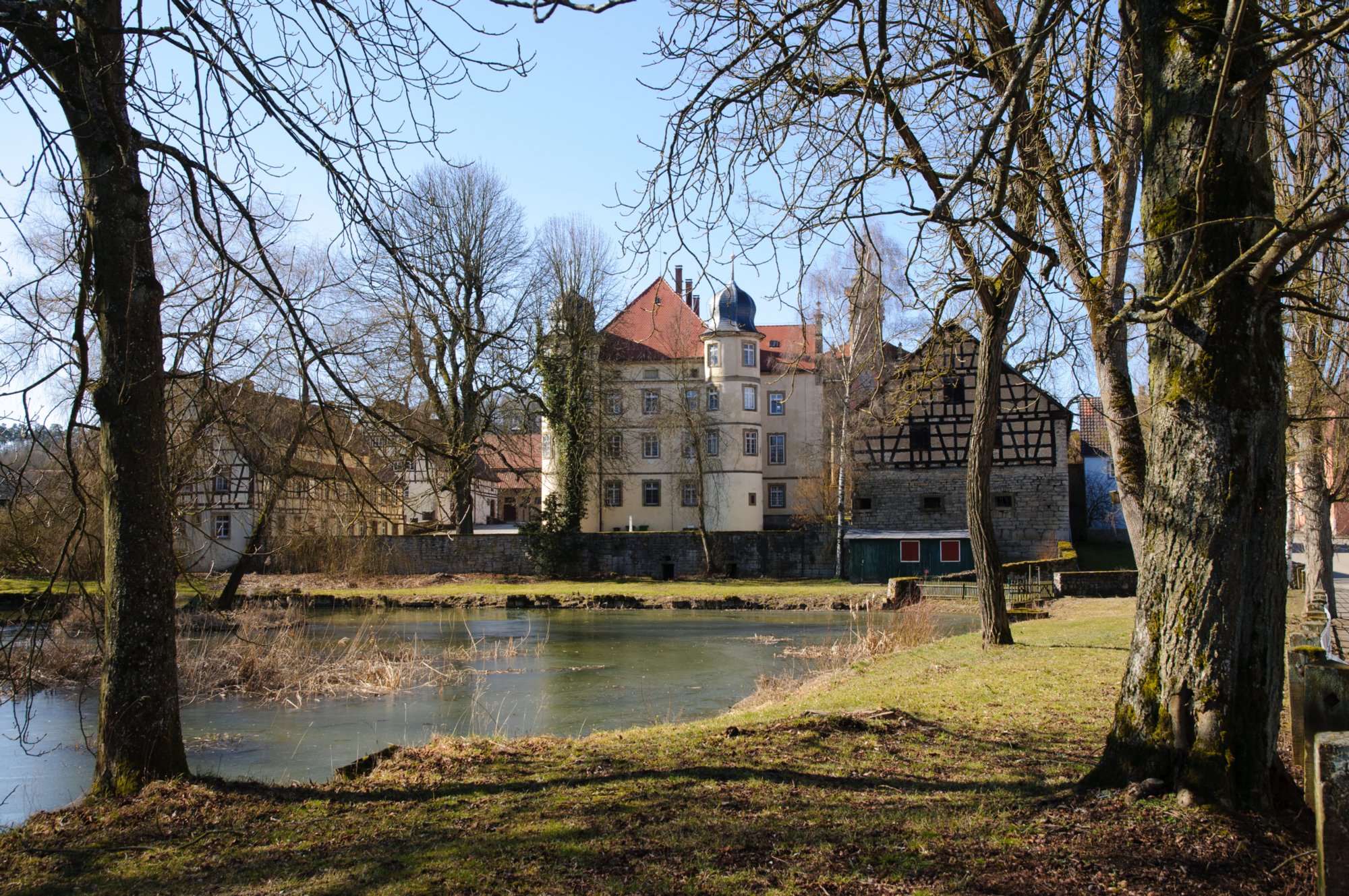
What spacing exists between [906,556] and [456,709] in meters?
23.6

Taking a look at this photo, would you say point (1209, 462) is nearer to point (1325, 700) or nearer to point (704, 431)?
point (1325, 700)

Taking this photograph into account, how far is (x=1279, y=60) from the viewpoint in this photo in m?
4.13

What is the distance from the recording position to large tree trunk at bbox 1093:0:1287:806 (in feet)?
14.1

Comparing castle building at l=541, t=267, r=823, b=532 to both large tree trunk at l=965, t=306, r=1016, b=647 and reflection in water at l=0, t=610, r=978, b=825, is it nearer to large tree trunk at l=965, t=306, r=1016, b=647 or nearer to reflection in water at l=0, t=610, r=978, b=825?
reflection in water at l=0, t=610, r=978, b=825

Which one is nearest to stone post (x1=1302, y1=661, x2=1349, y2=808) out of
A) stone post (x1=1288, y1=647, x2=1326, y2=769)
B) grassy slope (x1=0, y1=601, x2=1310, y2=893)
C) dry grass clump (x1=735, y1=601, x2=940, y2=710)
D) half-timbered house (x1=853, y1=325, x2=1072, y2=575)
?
stone post (x1=1288, y1=647, x2=1326, y2=769)

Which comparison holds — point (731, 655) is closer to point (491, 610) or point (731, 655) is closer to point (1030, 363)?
point (1030, 363)

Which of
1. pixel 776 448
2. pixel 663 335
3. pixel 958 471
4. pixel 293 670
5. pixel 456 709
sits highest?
pixel 663 335

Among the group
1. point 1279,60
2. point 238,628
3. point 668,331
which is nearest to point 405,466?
point 1279,60

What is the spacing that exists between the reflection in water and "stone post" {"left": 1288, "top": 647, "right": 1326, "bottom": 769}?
6379 mm

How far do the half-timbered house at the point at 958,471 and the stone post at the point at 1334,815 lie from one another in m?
30.9

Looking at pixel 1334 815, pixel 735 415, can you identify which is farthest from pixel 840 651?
pixel 735 415

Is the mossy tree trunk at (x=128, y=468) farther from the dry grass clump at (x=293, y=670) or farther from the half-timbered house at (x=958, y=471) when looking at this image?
the half-timbered house at (x=958, y=471)

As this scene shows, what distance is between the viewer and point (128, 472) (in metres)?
5.79

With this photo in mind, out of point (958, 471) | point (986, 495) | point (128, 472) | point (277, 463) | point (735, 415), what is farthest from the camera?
point (735, 415)
